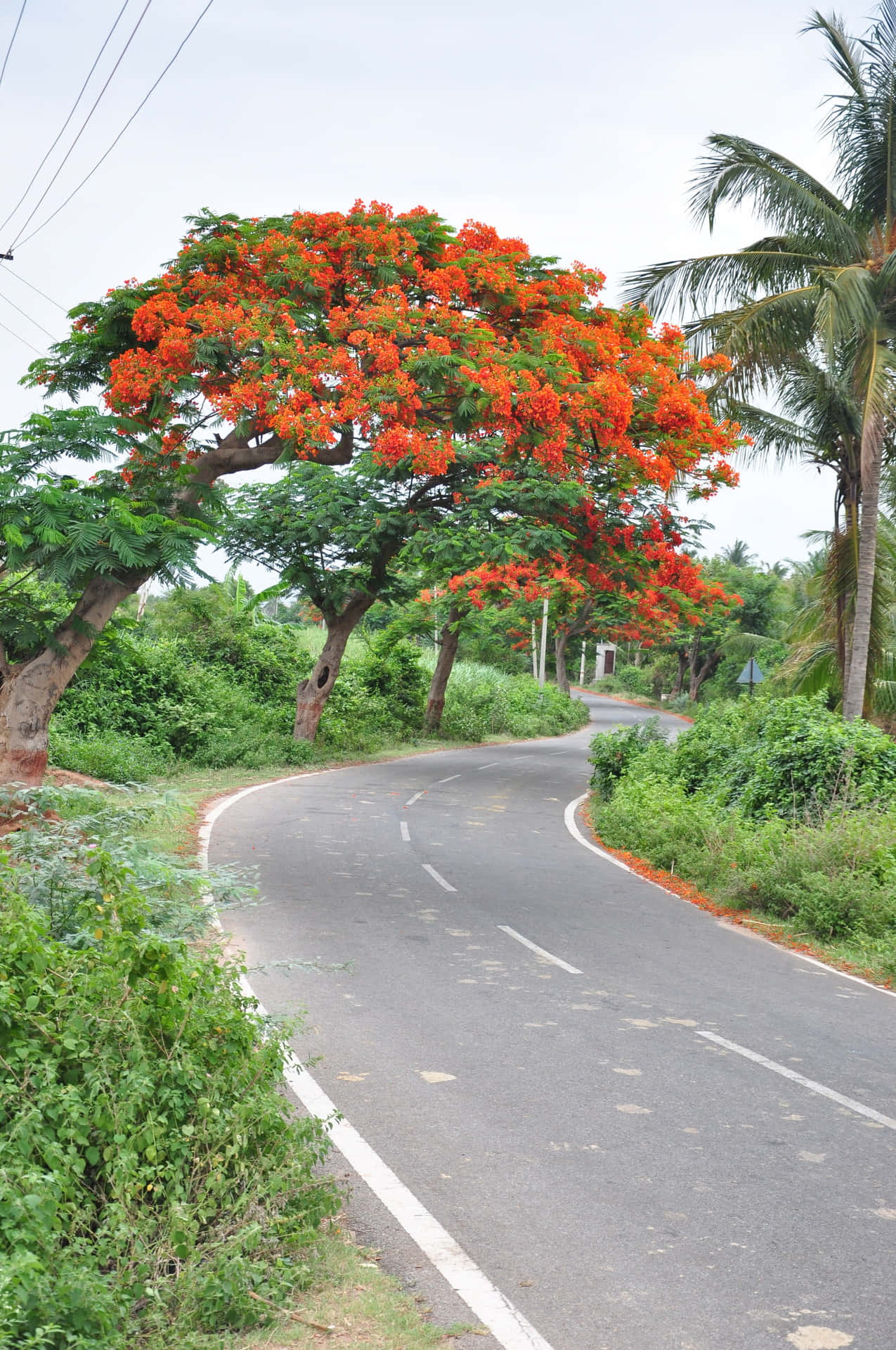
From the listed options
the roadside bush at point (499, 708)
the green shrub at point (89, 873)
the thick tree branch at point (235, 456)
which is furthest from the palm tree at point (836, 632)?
the roadside bush at point (499, 708)

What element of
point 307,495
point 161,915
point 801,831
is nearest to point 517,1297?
point 161,915

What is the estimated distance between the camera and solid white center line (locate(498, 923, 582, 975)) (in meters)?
8.21

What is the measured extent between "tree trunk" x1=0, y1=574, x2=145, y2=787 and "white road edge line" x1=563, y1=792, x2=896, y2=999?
6.99 m

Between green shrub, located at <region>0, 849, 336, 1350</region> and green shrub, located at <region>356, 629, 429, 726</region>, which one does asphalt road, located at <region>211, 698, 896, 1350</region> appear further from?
green shrub, located at <region>356, 629, 429, 726</region>

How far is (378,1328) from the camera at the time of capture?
3361 mm

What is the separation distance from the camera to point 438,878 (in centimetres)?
1182

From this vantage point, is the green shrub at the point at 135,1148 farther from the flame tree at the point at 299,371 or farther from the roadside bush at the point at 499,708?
the roadside bush at the point at 499,708

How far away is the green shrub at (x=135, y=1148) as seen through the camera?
3.00m

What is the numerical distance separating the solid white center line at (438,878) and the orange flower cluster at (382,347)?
14.7ft

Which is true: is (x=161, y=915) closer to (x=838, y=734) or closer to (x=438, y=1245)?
(x=438, y=1245)

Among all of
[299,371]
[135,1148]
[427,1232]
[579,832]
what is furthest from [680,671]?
[135,1148]

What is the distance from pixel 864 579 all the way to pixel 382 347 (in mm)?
7777

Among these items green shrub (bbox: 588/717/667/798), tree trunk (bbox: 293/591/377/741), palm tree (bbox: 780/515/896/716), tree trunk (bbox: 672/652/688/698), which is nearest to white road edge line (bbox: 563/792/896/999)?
green shrub (bbox: 588/717/667/798)

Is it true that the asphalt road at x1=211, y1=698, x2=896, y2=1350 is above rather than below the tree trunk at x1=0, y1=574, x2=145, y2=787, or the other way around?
below
